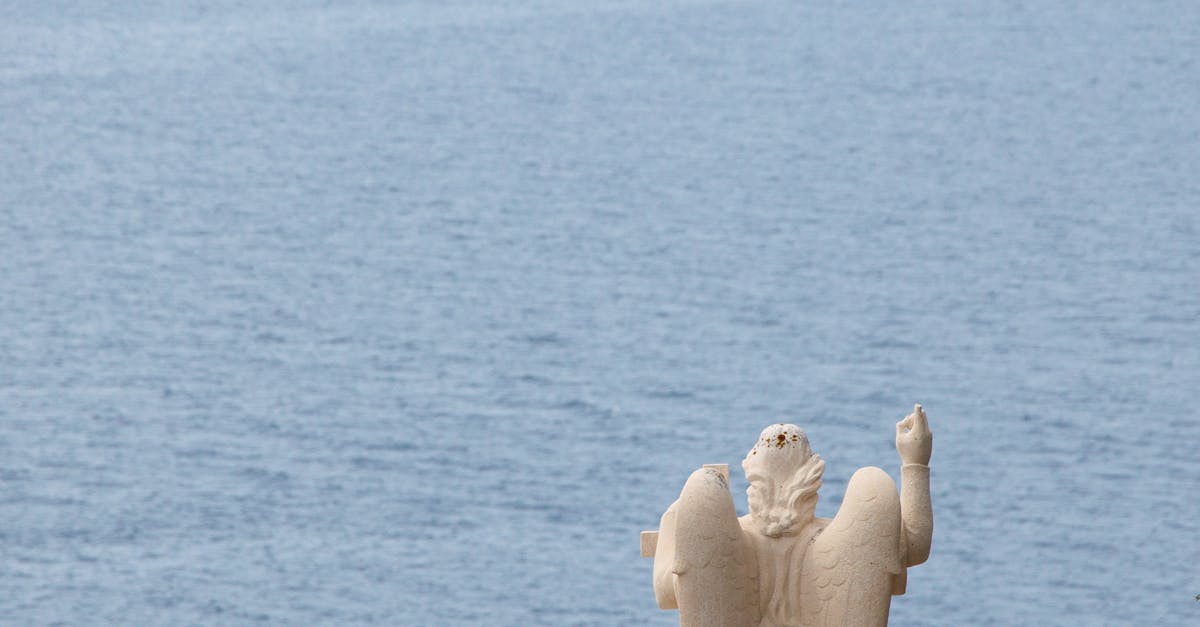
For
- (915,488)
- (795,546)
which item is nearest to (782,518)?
(795,546)

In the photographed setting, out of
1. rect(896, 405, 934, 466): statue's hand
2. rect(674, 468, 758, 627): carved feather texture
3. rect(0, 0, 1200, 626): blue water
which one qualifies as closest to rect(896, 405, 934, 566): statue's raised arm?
rect(896, 405, 934, 466): statue's hand

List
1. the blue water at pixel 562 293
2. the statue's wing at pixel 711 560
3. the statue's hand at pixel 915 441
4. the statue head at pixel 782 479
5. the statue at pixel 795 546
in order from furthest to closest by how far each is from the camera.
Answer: the blue water at pixel 562 293 → the statue's hand at pixel 915 441 → the statue head at pixel 782 479 → the statue at pixel 795 546 → the statue's wing at pixel 711 560

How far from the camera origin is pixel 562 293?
3781cm

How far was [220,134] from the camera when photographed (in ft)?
154

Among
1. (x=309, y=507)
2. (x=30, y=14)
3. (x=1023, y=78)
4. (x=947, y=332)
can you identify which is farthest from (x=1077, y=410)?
(x=30, y=14)

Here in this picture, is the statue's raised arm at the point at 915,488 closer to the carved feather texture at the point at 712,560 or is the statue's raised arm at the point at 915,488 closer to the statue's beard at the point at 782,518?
the statue's beard at the point at 782,518

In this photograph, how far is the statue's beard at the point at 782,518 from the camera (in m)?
9.74

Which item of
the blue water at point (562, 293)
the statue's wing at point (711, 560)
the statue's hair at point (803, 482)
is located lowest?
the statue's wing at point (711, 560)

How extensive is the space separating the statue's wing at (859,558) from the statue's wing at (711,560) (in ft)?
0.95

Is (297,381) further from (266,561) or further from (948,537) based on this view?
(948,537)

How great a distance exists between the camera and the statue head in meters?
9.71

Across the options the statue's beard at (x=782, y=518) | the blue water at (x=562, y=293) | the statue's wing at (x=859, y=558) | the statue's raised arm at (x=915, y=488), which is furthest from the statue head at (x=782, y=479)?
the blue water at (x=562, y=293)

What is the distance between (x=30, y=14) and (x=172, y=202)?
460 inches

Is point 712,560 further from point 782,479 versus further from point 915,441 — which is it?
point 915,441
